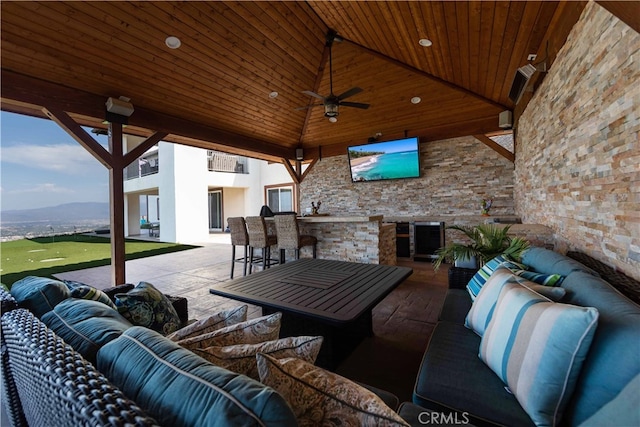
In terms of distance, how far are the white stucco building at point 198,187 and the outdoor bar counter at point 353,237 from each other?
6374 millimetres

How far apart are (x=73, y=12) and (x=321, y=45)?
3.45 metres

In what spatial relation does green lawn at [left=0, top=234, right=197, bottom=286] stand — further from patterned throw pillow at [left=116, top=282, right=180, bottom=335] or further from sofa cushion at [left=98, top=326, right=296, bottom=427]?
sofa cushion at [left=98, top=326, right=296, bottom=427]

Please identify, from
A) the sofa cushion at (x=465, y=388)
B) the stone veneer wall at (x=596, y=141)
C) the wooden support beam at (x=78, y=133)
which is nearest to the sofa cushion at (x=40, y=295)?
the sofa cushion at (x=465, y=388)

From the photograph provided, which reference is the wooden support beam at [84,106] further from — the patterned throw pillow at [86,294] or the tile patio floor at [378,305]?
the patterned throw pillow at [86,294]

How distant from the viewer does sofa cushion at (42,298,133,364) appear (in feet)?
3.13

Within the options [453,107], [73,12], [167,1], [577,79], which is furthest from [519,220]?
[73,12]

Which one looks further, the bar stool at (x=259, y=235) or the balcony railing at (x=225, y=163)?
the balcony railing at (x=225, y=163)

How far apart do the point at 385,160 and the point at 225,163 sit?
25.3ft

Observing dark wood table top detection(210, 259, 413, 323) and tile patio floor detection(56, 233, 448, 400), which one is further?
tile patio floor detection(56, 233, 448, 400)

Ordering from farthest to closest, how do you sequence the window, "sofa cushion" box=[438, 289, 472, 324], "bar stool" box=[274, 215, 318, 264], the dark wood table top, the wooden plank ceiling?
the window
"bar stool" box=[274, 215, 318, 264]
the wooden plank ceiling
"sofa cushion" box=[438, 289, 472, 324]
the dark wood table top

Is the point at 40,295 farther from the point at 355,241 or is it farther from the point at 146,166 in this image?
the point at 146,166

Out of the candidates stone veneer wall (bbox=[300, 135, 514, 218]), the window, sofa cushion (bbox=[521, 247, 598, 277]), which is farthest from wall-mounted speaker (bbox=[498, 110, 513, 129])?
the window

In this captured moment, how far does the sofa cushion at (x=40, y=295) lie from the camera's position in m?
1.24

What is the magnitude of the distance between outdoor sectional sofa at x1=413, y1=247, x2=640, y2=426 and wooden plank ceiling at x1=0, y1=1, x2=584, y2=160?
2.67m
